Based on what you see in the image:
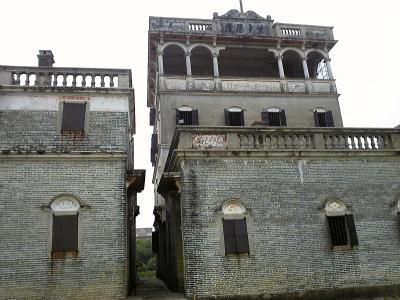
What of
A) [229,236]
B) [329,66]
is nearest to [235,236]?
[229,236]

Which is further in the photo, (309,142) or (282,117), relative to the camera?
(282,117)

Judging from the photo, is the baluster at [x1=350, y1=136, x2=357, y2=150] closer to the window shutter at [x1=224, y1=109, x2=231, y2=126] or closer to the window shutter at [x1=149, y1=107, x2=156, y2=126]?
the window shutter at [x1=224, y1=109, x2=231, y2=126]

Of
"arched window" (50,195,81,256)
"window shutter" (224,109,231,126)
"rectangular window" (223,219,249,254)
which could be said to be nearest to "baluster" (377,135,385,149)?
"rectangular window" (223,219,249,254)

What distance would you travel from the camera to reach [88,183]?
13.2 meters

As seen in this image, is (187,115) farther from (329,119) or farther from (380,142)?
(380,142)

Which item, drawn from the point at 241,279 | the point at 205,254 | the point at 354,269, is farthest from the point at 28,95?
the point at 354,269

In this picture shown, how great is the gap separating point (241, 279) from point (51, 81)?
9.50m

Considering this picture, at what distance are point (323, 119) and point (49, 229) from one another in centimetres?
1496

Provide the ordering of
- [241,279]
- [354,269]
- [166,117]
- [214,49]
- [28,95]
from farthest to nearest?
[214,49] < [166,117] < [28,95] < [354,269] < [241,279]

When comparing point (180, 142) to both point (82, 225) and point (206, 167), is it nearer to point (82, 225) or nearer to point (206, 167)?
point (206, 167)

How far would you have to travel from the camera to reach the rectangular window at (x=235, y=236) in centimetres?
1249

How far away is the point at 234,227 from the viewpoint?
12711 millimetres

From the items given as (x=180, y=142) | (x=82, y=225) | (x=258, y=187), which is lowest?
(x=82, y=225)

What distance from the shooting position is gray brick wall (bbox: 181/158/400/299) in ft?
40.3
